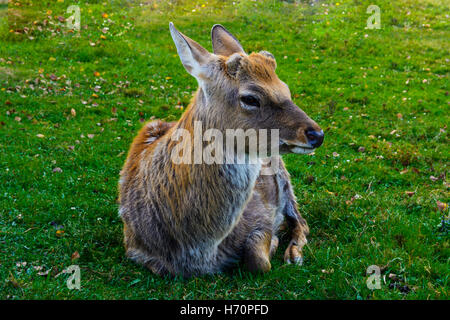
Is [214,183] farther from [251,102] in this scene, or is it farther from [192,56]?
[192,56]

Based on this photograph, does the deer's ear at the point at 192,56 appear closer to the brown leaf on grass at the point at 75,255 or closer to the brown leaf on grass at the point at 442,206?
the brown leaf on grass at the point at 75,255

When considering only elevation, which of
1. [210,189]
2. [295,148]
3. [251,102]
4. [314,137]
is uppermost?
Answer: [251,102]

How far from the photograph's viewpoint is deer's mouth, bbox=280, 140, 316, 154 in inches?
164

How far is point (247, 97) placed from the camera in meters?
4.39

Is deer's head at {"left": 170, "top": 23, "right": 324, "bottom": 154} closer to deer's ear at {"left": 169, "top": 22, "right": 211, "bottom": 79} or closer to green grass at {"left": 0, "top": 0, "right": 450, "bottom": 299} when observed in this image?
deer's ear at {"left": 169, "top": 22, "right": 211, "bottom": 79}

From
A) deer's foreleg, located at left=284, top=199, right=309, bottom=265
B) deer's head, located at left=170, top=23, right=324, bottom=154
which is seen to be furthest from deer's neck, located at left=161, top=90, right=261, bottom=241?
deer's foreleg, located at left=284, top=199, right=309, bottom=265

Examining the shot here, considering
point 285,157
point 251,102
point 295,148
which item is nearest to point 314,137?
point 295,148

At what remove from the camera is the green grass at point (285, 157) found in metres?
4.98

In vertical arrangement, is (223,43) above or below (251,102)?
above

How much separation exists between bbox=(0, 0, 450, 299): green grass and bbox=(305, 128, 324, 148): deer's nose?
5.10ft

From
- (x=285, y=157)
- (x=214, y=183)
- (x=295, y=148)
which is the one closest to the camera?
(x=295, y=148)

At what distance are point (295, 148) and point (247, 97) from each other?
0.65 metres

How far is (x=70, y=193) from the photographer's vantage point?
22.7ft
